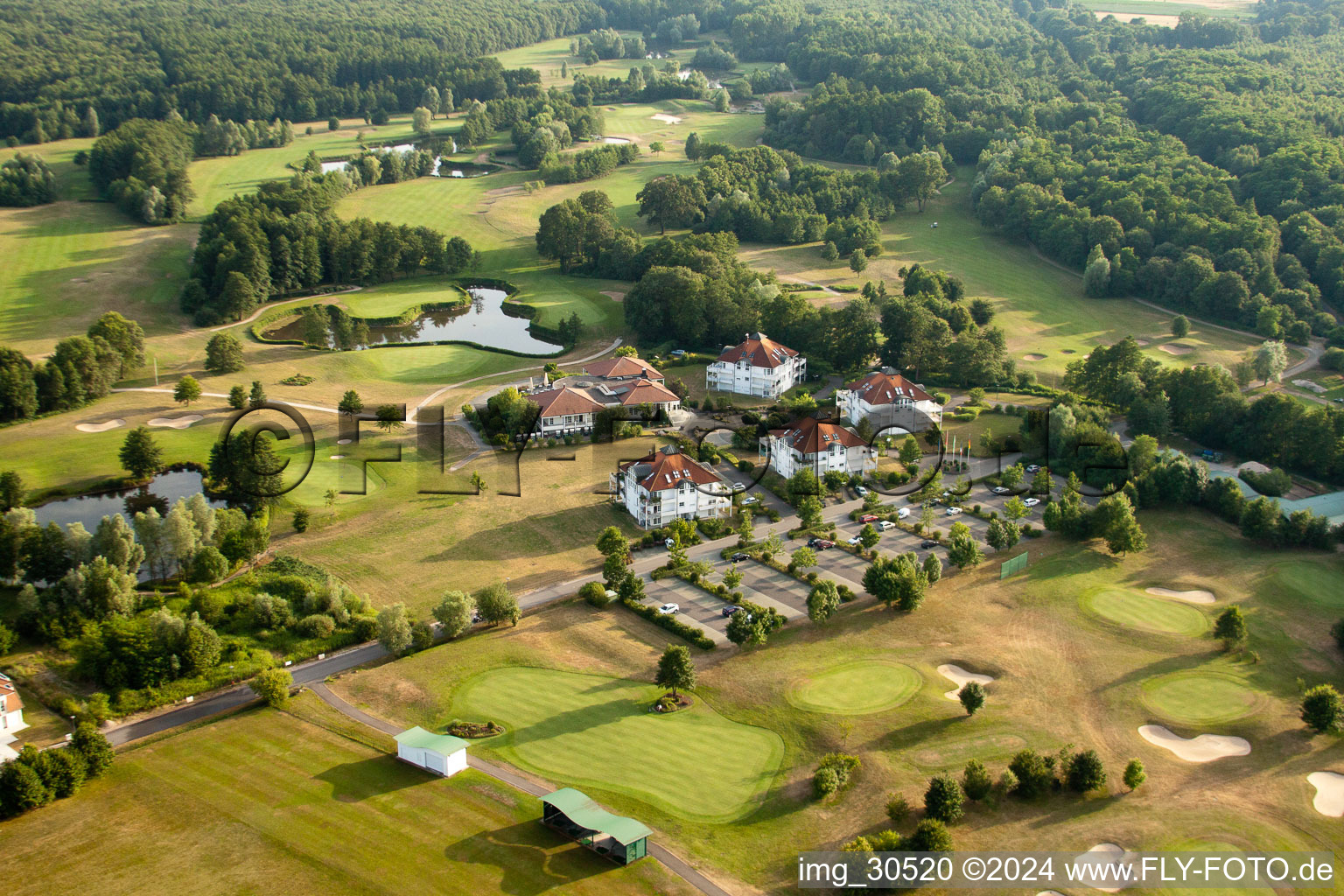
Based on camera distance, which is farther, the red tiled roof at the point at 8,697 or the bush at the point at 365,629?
the bush at the point at 365,629

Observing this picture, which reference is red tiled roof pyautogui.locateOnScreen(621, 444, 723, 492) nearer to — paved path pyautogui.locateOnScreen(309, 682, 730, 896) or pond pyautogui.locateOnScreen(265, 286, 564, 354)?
paved path pyautogui.locateOnScreen(309, 682, 730, 896)

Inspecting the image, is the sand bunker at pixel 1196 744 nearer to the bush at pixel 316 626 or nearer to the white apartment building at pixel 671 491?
the white apartment building at pixel 671 491

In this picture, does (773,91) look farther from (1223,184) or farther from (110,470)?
(110,470)

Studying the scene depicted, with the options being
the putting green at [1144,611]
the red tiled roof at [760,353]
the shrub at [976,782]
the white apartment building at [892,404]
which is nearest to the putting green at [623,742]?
the shrub at [976,782]

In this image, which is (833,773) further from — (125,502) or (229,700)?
(125,502)

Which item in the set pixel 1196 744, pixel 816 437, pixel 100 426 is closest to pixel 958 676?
pixel 1196 744

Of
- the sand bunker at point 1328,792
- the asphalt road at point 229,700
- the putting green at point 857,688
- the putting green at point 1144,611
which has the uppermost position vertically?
the putting green at point 1144,611
